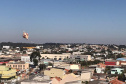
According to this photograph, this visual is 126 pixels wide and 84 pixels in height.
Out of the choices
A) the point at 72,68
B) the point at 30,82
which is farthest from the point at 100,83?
the point at 72,68

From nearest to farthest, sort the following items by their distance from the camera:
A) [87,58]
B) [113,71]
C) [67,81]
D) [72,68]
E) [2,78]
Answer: [67,81] → [2,78] → [113,71] → [72,68] → [87,58]

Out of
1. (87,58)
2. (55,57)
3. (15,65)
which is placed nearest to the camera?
(15,65)

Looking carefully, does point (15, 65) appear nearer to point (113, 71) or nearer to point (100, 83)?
point (113, 71)

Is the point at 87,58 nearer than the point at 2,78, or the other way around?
the point at 2,78

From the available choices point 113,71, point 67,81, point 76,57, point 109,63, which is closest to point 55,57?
point 76,57

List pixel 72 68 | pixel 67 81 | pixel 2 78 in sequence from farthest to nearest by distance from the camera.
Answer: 1. pixel 72 68
2. pixel 2 78
3. pixel 67 81

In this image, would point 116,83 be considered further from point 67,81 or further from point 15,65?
point 15,65

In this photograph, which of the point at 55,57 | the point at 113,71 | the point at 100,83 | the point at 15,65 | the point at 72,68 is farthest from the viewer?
the point at 55,57

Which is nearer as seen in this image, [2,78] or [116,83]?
[116,83]
